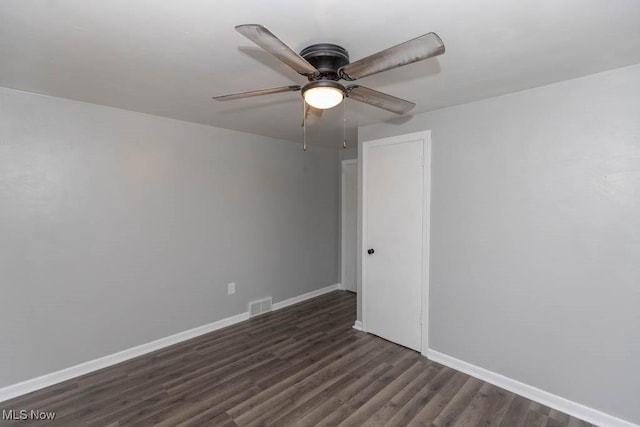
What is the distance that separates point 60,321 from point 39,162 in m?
1.30

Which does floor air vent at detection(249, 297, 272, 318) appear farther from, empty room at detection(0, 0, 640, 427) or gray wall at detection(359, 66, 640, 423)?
gray wall at detection(359, 66, 640, 423)

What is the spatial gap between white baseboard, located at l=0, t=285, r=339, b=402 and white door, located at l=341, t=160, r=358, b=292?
5.87 ft

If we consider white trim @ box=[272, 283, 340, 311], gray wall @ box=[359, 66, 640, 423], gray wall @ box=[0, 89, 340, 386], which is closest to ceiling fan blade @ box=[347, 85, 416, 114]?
gray wall @ box=[359, 66, 640, 423]

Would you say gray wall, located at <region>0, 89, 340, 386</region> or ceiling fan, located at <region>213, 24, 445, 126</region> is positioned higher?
ceiling fan, located at <region>213, 24, 445, 126</region>

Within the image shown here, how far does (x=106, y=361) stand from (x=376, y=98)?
10.3 feet

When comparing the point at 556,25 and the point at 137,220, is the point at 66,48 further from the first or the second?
the point at 556,25

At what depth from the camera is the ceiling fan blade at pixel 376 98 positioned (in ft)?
5.24

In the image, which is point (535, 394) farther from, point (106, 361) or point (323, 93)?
point (106, 361)

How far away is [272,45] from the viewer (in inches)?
44.9

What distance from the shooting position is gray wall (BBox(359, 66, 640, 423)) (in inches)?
77.2

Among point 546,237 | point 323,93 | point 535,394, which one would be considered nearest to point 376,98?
point 323,93

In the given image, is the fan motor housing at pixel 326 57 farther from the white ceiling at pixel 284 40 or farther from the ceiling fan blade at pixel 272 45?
the ceiling fan blade at pixel 272 45

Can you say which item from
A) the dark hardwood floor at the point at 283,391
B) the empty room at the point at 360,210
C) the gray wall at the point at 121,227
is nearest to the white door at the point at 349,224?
the gray wall at the point at 121,227

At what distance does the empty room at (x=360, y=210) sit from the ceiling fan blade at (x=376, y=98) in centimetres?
2
